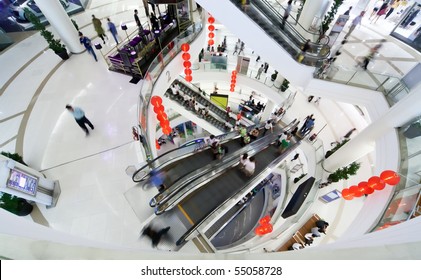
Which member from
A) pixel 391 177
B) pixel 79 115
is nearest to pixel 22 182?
pixel 79 115

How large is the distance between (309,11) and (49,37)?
1040cm

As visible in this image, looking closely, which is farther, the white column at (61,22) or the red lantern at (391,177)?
A: the white column at (61,22)

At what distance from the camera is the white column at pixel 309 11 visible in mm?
8172

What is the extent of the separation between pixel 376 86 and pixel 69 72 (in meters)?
10.7

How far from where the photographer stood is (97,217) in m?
4.93

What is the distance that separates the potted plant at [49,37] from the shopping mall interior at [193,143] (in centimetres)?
32

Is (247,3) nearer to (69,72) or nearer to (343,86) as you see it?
(343,86)

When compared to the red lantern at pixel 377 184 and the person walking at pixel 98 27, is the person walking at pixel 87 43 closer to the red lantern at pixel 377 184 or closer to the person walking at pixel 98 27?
the person walking at pixel 98 27

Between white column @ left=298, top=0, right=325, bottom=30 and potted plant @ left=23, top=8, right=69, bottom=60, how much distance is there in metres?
10.0

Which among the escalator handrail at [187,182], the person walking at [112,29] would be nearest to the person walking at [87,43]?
the person walking at [112,29]

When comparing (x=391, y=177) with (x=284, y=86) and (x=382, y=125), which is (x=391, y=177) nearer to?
(x=382, y=125)

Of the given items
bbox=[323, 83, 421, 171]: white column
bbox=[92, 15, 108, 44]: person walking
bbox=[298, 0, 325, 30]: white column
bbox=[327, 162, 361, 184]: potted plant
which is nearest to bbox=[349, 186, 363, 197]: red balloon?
bbox=[323, 83, 421, 171]: white column

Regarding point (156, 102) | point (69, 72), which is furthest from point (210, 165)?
point (69, 72)

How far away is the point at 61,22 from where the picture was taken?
25.8ft
